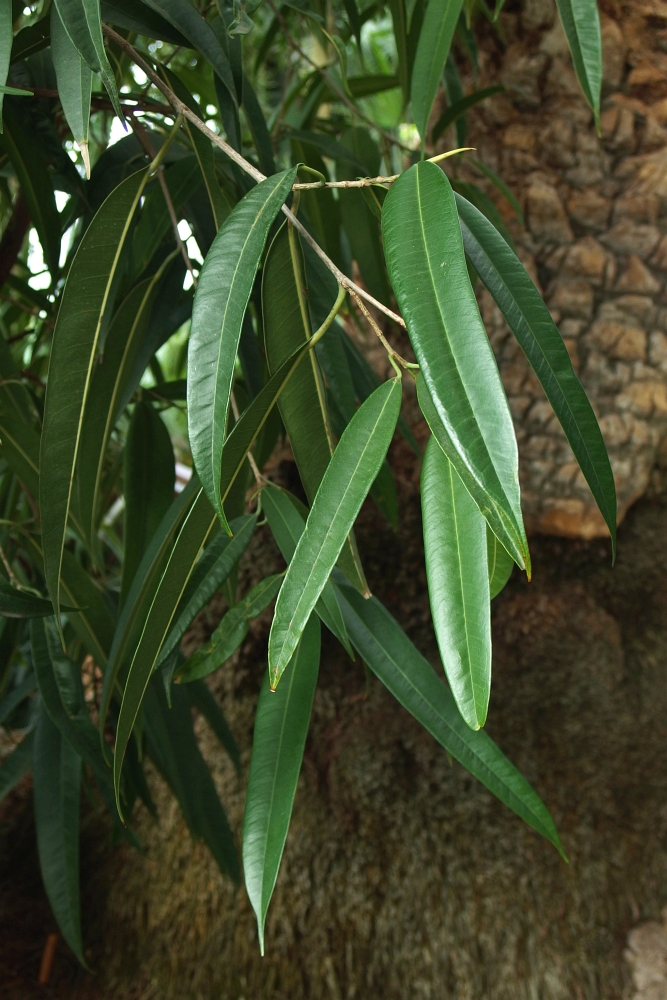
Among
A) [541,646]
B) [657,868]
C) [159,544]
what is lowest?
[657,868]

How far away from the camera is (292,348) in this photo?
0.51 meters

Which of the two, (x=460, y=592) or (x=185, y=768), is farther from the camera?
(x=185, y=768)

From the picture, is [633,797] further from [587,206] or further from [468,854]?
[587,206]

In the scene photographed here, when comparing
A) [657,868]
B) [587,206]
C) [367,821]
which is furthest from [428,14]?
[657,868]

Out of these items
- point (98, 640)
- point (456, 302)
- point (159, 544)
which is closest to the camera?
point (456, 302)

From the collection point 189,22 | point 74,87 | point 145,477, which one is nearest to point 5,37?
point 74,87

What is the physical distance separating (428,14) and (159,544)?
398 millimetres

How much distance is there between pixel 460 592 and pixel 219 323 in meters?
0.15

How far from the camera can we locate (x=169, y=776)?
2.43 feet

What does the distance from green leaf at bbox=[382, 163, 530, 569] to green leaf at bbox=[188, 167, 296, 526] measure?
0.06 m

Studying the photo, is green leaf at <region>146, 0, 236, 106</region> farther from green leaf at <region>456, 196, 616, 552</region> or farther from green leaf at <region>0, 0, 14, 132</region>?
green leaf at <region>456, 196, 616, 552</region>

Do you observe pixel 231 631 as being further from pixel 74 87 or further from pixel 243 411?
pixel 74 87

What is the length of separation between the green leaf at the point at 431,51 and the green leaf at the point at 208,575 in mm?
292

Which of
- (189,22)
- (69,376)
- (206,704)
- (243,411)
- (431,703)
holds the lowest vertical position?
(206,704)
